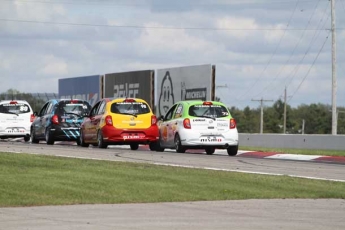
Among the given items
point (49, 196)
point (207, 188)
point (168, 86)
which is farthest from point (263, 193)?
point (168, 86)

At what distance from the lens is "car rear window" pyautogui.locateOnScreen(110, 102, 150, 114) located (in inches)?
1147

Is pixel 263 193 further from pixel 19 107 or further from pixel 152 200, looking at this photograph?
pixel 19 107

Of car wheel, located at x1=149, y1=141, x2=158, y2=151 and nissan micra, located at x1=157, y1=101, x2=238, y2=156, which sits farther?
car wheel, located at x1=149, y1=141, x2=158, y2=151

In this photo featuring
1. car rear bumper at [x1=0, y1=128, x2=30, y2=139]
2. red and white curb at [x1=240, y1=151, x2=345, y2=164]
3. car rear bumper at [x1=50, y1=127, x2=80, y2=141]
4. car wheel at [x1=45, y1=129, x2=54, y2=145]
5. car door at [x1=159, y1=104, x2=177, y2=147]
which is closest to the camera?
red and white curb at [x1=240, y1=151, x2=345, y2=164]

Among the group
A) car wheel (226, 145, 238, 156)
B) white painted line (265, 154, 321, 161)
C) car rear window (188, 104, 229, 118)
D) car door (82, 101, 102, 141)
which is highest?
car rear window (188, 104, 229, 118)

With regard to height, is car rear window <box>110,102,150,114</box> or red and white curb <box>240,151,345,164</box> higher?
car rear window <box>110,102,150,114</box>

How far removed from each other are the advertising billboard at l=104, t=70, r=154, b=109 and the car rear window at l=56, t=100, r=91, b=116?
13575mm

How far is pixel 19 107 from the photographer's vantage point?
38.3 metres

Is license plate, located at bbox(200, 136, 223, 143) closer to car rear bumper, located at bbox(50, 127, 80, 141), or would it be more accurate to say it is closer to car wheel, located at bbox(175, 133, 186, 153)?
car wheel, located at bbox(175, 133, 186, 153)

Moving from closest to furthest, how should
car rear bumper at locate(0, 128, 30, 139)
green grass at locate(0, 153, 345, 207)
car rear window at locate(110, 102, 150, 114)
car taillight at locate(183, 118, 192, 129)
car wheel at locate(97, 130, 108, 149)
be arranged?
green grass at locate(0, 153, 345, 207), car taillight at locate(183, 118, 192, 129), car rear window at locate(110, 102, 150, 114), car wheel at locate(97, 130, 108, 149), car rear bumper at locate(0, 128, 30, 139)

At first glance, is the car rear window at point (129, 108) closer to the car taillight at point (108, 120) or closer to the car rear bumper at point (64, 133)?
the car taillight at point (108, 120)

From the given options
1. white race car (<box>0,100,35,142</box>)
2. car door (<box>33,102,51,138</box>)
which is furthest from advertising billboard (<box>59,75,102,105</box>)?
car door (<box>33,102,51,138</box>)

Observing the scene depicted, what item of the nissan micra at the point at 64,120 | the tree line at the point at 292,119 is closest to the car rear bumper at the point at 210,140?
the nissan micra at the point at 64,120

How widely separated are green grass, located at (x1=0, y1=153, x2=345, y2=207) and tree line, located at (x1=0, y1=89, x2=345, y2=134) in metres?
119
